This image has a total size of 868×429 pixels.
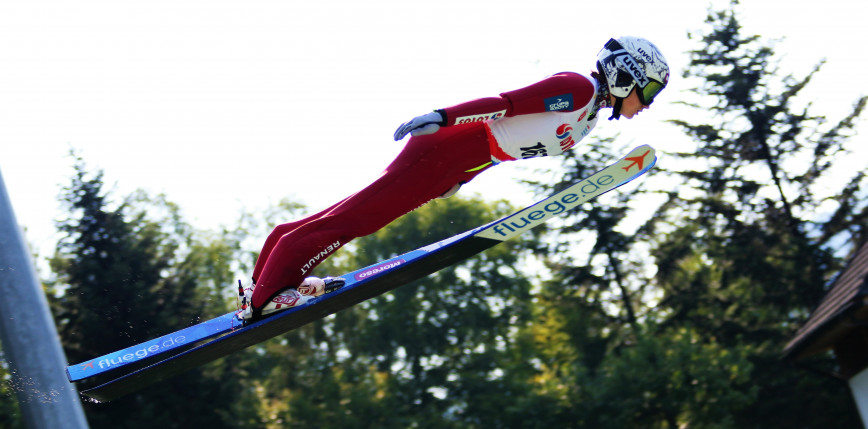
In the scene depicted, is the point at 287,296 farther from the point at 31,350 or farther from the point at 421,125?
the point at 31,350

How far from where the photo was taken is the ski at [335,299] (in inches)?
199

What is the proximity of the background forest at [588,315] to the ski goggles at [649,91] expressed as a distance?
12.9 meters

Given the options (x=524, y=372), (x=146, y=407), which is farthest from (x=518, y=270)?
(x=146, y=407)

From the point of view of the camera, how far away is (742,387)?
794 inches

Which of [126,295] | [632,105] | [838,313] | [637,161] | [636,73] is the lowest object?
[838,313]

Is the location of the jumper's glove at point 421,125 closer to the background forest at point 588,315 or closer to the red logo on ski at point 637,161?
the red logo on ski at point 637,161

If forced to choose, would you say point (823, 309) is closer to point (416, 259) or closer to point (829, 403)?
point (829, 403)

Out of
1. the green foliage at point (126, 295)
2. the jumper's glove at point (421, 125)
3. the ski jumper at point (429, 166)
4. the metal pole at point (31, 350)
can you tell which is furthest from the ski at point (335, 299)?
the green foliage at point (126, 295)

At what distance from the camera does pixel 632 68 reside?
4.79 meters

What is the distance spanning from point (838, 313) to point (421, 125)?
30.6 ft

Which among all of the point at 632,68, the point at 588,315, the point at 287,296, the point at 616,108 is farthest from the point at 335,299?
the point at 588,315

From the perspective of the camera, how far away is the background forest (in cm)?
1738

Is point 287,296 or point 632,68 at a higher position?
point 632,68

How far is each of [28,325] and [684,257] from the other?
20.4 meters
